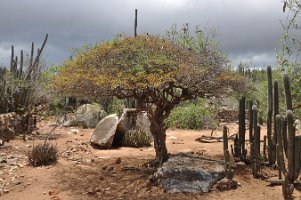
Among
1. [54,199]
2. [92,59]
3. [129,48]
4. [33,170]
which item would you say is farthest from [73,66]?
[54,199]

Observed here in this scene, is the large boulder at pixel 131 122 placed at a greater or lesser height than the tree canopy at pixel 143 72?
lesser

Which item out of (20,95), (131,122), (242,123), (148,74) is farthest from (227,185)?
(20,95)

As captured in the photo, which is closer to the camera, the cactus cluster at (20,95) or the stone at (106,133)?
the stone at (106,133)

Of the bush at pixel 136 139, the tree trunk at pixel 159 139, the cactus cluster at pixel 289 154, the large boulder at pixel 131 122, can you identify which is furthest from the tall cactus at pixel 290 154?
the large boulder at pixel 131 122

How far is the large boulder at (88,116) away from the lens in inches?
778

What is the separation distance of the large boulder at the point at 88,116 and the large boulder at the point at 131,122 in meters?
5.16

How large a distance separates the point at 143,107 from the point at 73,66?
1870mm

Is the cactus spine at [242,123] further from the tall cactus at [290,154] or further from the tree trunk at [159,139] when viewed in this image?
the tall cactus at [290,154]

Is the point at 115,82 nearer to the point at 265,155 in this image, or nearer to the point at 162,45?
the point at 162,45

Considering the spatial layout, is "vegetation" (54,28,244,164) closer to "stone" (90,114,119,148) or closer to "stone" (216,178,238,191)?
"stone" (216,178,238,191)

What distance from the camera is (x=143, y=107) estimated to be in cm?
1033

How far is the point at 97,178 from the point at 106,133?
14.6ft

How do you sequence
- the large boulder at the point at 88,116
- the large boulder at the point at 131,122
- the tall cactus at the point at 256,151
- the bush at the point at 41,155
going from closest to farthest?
the tall cactus at the point at 256,151, the bush at the point at 41,155, the large boulder at the point at 131,122, the large boulder at the point at 88,116

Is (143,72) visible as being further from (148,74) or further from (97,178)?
(97,178)
